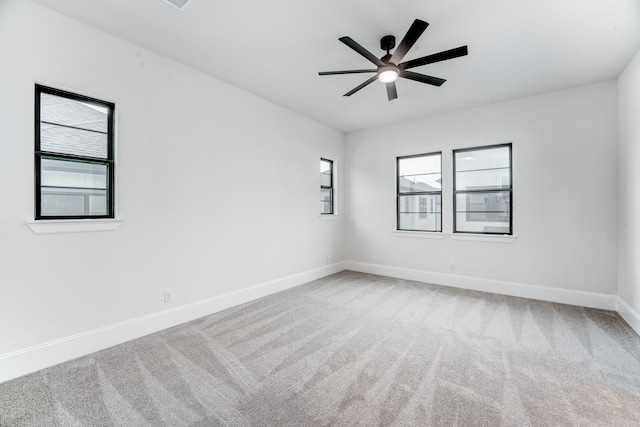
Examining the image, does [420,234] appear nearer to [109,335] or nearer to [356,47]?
[356,47]

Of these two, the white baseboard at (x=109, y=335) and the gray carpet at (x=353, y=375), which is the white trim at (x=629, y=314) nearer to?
the gray carpet at (x=353, y=375)

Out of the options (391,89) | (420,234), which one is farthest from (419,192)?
(391,89)

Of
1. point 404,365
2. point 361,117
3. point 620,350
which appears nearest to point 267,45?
point 361,117

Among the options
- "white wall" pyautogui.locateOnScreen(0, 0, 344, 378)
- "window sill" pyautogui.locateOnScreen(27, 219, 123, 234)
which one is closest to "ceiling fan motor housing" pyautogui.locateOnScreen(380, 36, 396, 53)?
"white wall" pyautogui.locateOnScreen(0, 0, 344, 378)

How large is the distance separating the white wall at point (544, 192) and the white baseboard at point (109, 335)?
3212mm

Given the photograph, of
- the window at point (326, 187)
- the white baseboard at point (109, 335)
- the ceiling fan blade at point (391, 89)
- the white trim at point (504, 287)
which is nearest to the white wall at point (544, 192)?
the white trim at point (504, 287)

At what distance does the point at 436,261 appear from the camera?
15.9 ft

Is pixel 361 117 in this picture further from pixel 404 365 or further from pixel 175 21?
pixel 404 365

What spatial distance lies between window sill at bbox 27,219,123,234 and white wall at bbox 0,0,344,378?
0.19ft

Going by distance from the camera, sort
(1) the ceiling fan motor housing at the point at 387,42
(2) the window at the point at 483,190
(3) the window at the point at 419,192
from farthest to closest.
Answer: (3) the window at the point at 419,192 < (2) the window at the point at 483,190 < (1) the ceiling fan motor housing at the point at 387,42

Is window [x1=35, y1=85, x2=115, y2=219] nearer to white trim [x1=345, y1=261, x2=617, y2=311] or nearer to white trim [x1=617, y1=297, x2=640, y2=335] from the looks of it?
white trim [x1=345, y1=261, x2=617, y2=311]

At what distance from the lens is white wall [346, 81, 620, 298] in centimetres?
360

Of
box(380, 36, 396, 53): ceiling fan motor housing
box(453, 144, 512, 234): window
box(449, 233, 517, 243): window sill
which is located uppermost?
box(380, 36, 396, 53): ceiling fan motor housing

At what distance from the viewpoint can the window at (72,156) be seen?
2.36 metres
